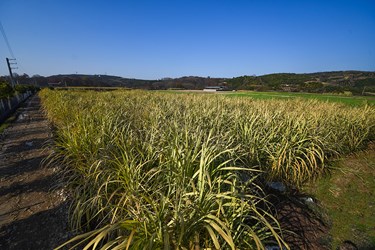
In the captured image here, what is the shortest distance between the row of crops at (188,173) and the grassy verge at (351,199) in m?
0.31

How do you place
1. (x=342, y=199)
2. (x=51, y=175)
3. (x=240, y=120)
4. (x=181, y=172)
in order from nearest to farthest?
1. (x=181, y=172)
2. (x=342, y=199)
3. (x=51, y=175)
4. (x=240, y=120)

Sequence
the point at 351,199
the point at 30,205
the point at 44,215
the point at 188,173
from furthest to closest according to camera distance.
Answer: the point at 351,199 → the point at 30,205 → the point at 44,215 → the point at 188,173

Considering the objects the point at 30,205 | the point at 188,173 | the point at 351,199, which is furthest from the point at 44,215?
the point at 351,199

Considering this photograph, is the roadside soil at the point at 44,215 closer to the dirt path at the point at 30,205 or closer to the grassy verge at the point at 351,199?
the dirt path at the point at 30,205

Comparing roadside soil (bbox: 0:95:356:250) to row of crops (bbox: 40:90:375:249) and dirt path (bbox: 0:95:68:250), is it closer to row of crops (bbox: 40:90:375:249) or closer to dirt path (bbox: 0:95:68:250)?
dirt path (bbox: 0:95:68:250)

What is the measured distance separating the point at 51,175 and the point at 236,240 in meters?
4.17

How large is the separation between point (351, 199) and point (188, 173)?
328 cm

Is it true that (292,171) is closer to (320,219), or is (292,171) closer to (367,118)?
(320,219)

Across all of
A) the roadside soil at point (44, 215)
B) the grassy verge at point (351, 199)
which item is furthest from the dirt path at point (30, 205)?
the grassy verge at point (351, 199)

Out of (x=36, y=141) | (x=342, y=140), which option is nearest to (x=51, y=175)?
(x=36, y=141)

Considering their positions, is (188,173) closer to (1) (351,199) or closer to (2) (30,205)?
(2) (30,205)

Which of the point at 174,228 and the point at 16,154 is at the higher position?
the point at 174,228

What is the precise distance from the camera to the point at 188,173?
2205 mm

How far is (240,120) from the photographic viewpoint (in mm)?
4684
